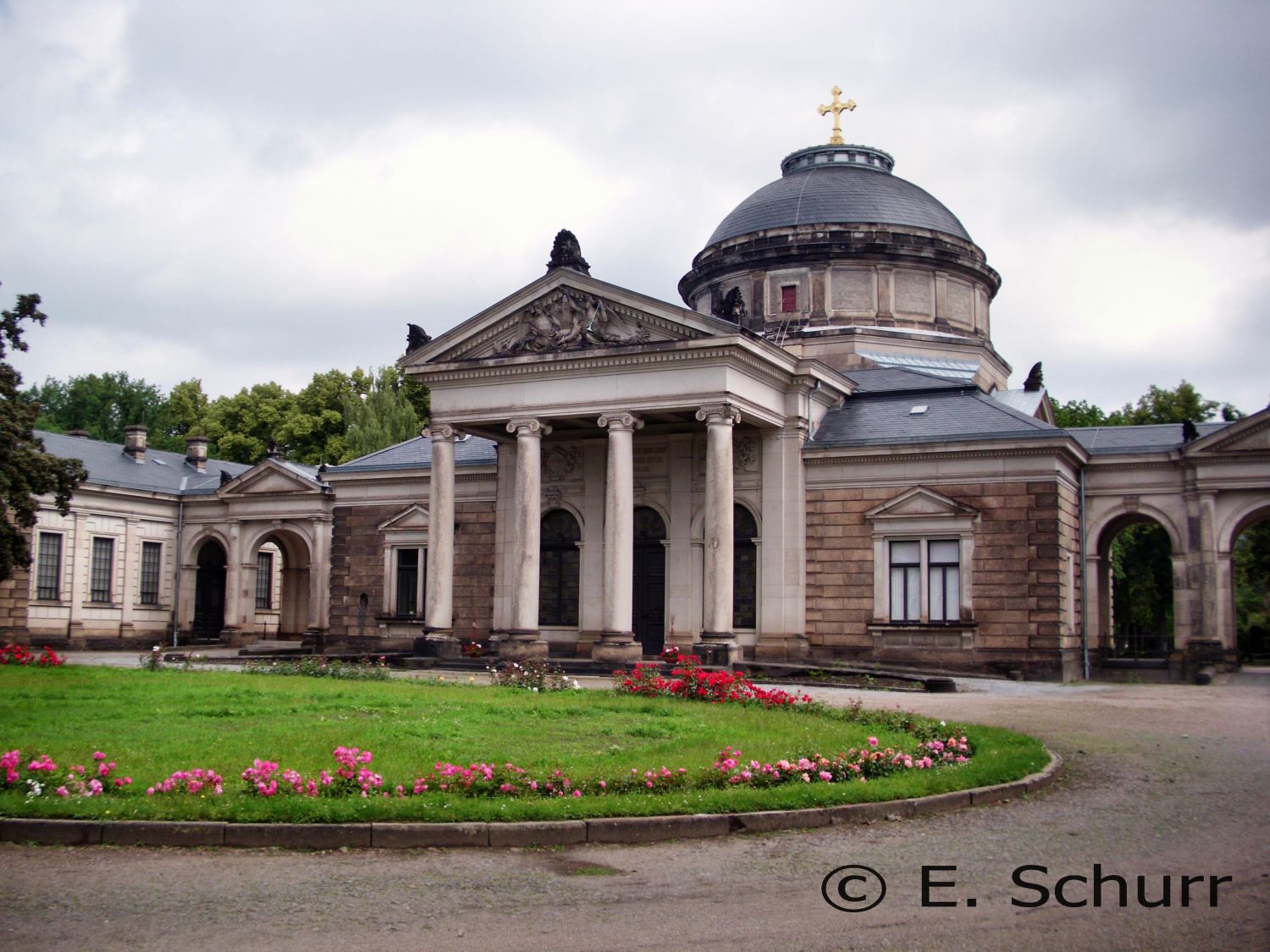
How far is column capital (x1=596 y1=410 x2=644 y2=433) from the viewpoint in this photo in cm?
3656

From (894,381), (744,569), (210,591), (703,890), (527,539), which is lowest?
(703,890)

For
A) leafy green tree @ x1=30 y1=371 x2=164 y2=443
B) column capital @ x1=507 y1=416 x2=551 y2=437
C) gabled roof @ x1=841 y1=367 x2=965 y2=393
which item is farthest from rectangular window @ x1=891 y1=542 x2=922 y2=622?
leafy green tree @ x1=30 y1=371 x2=164 y2=443

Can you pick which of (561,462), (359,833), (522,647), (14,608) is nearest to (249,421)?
(14,608)

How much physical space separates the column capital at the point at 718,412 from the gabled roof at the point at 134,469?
27.8m

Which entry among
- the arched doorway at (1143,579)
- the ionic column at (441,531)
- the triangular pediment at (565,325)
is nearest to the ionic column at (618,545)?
the triangular pediment at (565,325)

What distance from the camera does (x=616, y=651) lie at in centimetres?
3525

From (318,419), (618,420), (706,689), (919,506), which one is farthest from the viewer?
(318,419)

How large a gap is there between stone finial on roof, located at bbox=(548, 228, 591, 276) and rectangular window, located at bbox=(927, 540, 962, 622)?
41.8 feet

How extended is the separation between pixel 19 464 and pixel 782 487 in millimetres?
20384

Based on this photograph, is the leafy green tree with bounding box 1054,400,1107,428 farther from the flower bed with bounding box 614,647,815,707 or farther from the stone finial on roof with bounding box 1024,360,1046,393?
the flower bed with bounding box 614,647,815,707

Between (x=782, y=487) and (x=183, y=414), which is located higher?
(x=183, y=414)

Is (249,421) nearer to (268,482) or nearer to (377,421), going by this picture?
(377,421)

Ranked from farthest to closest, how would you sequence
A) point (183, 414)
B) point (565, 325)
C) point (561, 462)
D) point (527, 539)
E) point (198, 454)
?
point (183, 414) → point (198, 454) → point (561, 462) → point (565, 325) → point (527, 539)

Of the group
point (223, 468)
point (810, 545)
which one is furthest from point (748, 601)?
point (223, 468)
